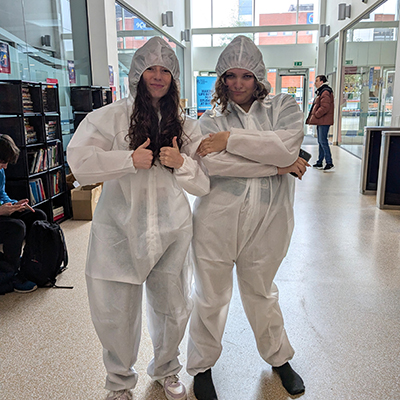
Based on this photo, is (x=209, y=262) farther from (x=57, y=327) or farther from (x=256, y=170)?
Result: (x=57, y=327)

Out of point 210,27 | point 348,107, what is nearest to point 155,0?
point 210,27

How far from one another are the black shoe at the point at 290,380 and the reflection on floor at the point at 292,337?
0.14ft

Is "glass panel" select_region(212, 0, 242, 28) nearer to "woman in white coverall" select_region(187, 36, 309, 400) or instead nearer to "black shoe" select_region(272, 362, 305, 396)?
"woman in white coverall" select_region(187, 36, 309, 400)

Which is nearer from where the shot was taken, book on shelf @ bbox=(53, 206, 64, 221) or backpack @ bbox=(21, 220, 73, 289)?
backpack @ bbox=(21, 220, 73, 289)

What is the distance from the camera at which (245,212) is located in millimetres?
1645

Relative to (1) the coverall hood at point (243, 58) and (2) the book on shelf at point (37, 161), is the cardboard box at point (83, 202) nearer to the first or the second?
(2) the book on shelf at point (37, 161)

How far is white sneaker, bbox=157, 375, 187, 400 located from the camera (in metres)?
1.76

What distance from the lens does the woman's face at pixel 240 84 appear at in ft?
5.51

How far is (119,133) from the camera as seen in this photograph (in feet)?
5.23

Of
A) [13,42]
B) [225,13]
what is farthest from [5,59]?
[225,13]

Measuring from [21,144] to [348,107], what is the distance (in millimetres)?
9036

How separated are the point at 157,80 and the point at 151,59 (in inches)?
3.2

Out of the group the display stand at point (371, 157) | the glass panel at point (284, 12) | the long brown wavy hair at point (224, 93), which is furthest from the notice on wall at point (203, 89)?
the long brown wavy hair at point (224, 93)

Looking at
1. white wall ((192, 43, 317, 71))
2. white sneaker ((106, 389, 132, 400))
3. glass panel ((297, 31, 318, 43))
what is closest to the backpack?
white sneaker ((106, 389, 132, 400))
